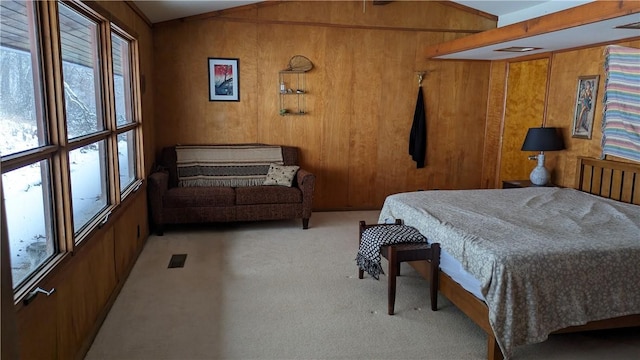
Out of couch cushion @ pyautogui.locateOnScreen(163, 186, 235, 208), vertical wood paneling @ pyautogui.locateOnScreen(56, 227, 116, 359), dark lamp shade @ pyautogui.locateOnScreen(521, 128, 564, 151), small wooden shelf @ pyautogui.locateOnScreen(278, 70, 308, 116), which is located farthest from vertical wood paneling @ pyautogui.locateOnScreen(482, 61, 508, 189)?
vertical wood paneling @ pyautogui.locateOnScreen(56, 227, 116, 359)

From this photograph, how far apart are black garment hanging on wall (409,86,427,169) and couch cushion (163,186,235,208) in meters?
2.45

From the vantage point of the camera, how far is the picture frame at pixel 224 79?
5.47 metres

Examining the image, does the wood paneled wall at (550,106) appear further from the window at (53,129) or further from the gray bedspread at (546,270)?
the window at (53,129)

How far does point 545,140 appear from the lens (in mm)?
4777

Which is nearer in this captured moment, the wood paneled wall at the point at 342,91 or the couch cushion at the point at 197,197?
the couch cushion at the point at 197,197

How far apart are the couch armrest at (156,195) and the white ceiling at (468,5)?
1.63 metres

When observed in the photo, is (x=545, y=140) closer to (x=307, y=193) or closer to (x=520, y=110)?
(x=520, y=110)

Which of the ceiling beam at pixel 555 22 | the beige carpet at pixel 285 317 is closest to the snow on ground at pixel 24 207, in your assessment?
the beige carpet at pixel 285 317

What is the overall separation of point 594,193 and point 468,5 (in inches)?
109

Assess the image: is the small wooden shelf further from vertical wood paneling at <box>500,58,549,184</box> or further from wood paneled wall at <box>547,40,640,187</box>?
wood paneled wall at <box>547,40,640,187</box>

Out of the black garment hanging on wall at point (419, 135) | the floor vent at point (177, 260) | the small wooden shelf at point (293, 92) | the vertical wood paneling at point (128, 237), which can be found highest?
the small wooden shelf at point (293, 92)

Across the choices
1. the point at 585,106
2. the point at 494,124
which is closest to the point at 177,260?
the point at 585,106

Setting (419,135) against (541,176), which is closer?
(541,176)

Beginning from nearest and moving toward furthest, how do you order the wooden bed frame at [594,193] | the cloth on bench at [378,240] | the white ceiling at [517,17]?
the wooden bed frame at [594,193] < the cloth on bench at [378,240] < the white ceiling at [517,17]
